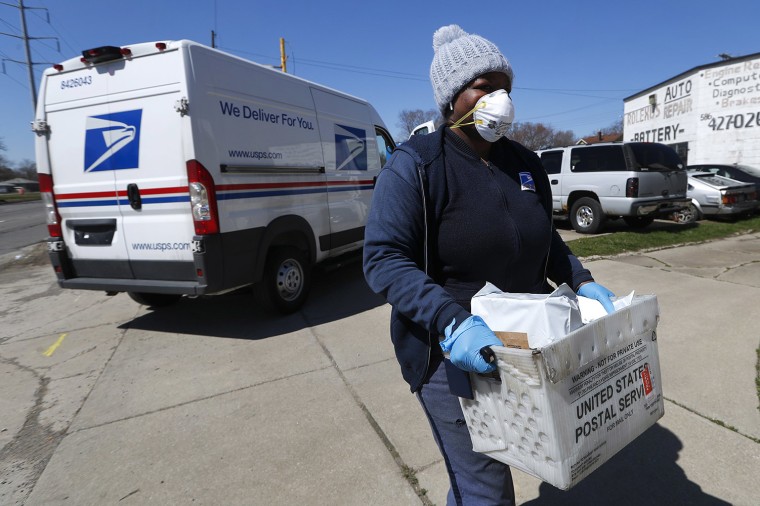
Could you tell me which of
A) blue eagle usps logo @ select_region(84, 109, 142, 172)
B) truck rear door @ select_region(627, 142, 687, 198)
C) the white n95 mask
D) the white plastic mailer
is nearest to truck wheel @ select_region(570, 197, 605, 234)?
truck rear door @ select_region(627, 142, 687, 198)

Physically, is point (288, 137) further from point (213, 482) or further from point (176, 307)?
point (213, 482)

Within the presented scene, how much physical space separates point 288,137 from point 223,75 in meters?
1.03

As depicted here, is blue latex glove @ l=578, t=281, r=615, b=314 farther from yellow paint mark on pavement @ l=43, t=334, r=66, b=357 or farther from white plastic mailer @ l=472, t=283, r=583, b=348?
yellow paint mark on pavement @ l=43, t=334, r=66, b=357

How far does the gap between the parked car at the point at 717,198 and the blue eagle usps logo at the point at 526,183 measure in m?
10.8

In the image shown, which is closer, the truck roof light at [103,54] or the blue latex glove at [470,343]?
the blue latex glove at [470,343]

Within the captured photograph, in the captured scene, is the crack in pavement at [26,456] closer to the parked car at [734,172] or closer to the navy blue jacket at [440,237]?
the navy blue jacket at [440,237]

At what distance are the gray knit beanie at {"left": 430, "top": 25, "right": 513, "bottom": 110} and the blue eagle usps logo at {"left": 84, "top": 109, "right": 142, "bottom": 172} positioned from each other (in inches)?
139

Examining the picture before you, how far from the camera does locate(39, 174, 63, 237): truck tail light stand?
4.63 metres

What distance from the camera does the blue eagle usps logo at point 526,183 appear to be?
1698 mm

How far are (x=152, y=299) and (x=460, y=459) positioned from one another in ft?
17.3

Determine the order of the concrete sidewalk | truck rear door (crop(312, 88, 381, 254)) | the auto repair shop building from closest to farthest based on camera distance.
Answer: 1. the concrete sidewalk
2. truck rear door (crop(312, 88, 381, 254))
3. the auto repair shop building

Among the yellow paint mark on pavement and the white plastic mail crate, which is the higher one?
the white plastic mail crate

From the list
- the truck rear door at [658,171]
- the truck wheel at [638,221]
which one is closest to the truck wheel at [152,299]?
the truck rear door at [658,171]

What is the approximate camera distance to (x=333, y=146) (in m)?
5.91
